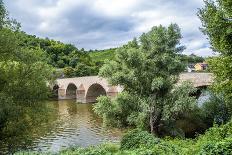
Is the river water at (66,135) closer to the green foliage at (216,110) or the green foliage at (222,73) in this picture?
the green foliage at (216,110)

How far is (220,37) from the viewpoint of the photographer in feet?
77.9

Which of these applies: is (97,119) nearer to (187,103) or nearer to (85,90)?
(187,103)

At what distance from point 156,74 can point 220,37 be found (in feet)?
40.2

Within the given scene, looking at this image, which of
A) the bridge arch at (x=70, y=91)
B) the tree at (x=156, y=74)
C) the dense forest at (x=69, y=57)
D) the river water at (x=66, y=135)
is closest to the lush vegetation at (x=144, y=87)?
the tree at (x=156, y=74)

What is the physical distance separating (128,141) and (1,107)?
930 centimetres

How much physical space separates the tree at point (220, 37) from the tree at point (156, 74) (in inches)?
370

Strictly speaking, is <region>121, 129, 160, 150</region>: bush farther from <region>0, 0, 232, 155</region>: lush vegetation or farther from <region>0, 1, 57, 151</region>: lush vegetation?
<region>0, 1, 57, 151</region>: lush vegetation

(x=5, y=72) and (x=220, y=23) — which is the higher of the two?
(x=220, y=23)

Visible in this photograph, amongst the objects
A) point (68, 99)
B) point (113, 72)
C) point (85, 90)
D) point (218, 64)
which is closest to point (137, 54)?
point (113, 72)

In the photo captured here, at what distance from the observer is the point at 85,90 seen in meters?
85.6

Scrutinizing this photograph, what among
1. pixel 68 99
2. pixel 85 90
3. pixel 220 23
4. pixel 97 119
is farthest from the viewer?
pixel 68 99

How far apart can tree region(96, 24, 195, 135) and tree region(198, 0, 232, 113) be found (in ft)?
30.8

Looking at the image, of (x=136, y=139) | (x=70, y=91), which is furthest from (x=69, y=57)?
(x=136, y=139)

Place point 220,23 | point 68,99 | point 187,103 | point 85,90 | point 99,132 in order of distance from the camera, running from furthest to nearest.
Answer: point 68,99
point 85,90
point 99,132
point 187,103
point 220,23
